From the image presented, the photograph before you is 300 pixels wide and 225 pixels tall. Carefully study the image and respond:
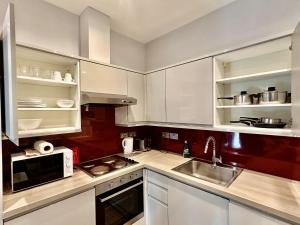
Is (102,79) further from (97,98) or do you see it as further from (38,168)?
(38,168)

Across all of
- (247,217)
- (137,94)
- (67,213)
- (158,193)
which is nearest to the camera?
(247,217)

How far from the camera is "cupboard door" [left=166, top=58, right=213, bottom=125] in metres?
1.57

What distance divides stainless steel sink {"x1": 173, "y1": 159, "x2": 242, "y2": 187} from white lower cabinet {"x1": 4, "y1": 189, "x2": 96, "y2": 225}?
0.84m

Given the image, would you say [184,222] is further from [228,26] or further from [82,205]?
[228,26]

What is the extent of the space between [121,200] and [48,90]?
131 cm

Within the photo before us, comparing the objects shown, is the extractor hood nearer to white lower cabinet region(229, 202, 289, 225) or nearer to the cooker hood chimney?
the cooker hood chimney

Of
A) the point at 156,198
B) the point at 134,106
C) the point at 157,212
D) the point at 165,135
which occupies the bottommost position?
the point at 157,212

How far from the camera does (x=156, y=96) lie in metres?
2.07

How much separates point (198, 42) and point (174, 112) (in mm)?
888

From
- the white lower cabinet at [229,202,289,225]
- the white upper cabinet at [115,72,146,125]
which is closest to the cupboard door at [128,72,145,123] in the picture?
the white upper cabinet at [115,72,146,125]

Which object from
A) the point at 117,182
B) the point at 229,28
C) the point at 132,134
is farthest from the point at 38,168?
the point at 229,28

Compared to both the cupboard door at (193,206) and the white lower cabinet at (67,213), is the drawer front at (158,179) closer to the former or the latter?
the cupboard door at (193,206)

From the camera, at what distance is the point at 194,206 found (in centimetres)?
139

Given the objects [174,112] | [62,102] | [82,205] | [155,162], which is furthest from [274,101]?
[62,102]
